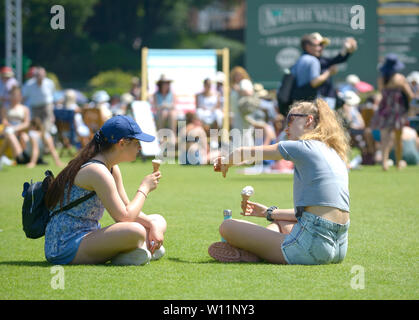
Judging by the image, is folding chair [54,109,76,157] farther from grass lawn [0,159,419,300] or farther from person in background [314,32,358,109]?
grass lawn [0,159,419,300]

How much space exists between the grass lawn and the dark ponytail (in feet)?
1.67

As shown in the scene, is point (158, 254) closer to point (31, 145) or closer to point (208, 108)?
point (31, 145)

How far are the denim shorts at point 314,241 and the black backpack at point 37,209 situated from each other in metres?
1.47

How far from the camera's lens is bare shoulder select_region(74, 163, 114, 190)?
5.50 metres

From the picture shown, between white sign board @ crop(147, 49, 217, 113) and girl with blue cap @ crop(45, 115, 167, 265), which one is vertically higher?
white sign board @ crop(147, 49, 217, 113)

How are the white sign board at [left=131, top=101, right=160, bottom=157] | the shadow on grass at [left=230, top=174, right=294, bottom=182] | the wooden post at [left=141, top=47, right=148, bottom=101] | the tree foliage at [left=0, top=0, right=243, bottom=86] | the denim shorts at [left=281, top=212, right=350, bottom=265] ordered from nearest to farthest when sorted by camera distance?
1. the denim shorts at [left=281, top=212, right=350, bottom=265]
2. the shadow on grass at [left=230, top=174, right=294, bottom=182]
3. the white sign board at [left=131, top=101, right=160, bottom=157]
4. the wooden post at [left=141, top=47, right=148, bottom=101]
5. the tree foliage at [left=0, top=0, right=243, bottom=86]

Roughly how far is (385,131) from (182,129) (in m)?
4.81

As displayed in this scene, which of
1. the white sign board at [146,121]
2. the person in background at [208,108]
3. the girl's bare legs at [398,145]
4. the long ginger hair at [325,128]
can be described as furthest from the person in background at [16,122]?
the long ginger hair at [325,128]

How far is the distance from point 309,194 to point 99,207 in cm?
152

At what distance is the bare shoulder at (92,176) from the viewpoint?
5504 mm

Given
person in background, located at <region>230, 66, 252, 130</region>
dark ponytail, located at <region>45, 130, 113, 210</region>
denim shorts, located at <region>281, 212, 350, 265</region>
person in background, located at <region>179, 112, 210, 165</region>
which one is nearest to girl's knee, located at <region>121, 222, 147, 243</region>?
dark ponytail, located at <region>45, 130, 113, 210</region>

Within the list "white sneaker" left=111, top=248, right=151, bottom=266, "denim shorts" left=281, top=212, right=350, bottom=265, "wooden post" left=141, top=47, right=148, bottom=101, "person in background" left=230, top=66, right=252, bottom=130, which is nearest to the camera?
"denim shorts" left=281, top=212, right=350, bottom=265
